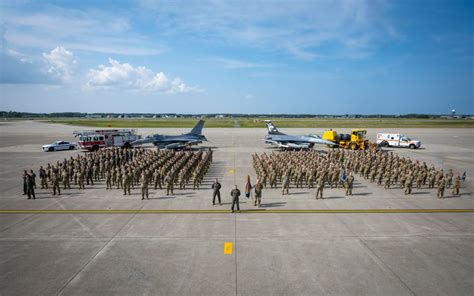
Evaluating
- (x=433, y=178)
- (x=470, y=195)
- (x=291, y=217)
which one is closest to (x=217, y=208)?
(x=291, y=217)

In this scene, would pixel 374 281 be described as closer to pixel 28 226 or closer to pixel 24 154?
pixel 28 226

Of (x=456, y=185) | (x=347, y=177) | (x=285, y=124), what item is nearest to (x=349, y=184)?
(x=347, y=177)

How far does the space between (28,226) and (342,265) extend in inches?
463

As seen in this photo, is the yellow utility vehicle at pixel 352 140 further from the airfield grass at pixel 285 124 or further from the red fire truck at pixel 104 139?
the airfield grass at pixel 285 124

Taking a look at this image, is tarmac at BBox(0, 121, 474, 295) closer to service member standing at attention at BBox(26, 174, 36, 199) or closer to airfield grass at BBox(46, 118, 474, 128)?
service member standing at attention at BBox(26, 174, 36, 199)

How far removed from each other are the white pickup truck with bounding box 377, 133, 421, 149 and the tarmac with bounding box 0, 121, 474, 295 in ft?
79.9

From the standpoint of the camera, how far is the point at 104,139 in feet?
110

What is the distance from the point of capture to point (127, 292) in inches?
271

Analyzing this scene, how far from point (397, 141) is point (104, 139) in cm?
3884

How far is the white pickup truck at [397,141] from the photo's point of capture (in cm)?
3706

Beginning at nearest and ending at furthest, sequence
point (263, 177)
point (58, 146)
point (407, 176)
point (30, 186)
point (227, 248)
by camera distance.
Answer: point (227, 248), point (30, 186), point (407, 176), point (263, 177), point (58, 146)

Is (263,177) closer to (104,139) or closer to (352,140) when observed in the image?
(352,140)

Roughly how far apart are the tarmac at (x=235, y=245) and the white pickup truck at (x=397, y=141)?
24347 millimetres

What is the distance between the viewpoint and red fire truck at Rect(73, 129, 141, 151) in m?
Result: 31.9
